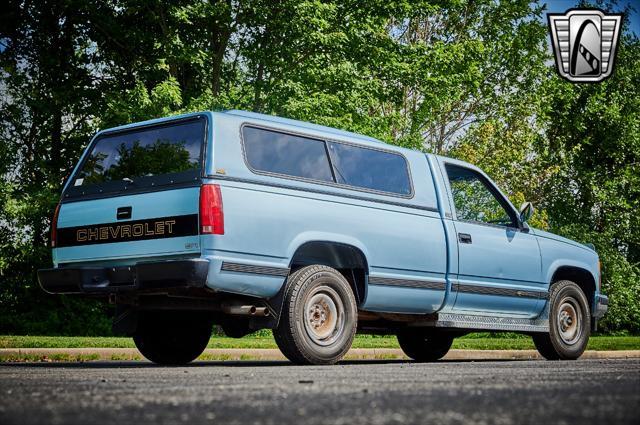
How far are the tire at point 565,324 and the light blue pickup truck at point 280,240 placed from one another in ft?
1.25

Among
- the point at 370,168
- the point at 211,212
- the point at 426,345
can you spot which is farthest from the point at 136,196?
the point at 426,345

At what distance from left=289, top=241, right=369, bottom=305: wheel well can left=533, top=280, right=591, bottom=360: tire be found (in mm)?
2969

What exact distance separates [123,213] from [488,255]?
405cm

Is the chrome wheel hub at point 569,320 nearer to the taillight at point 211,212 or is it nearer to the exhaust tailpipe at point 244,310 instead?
the exhaust tailpipe at point 244,310

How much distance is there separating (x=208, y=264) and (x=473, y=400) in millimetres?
3498

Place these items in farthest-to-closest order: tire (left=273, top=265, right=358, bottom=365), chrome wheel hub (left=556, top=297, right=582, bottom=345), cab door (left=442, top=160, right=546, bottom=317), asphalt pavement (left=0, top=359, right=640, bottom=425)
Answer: chrome wheel hub (left=556, top=297, right=582, bottom=345) → cab door (left=442, top=160, right=546, bottom=317) → tire (left=273, top=265, right=358, bottom=365) → asphalt pavement (left=0, top=359, right=640, bottom=425)

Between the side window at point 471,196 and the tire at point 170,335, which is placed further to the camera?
the side window at point 471,196

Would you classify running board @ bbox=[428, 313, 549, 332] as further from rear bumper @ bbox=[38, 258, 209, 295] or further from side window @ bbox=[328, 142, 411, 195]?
rear bumper @ bbox=[38, 258, 209, 295]

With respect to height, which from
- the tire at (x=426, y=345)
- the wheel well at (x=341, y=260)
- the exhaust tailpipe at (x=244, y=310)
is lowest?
the tire at (x=426, y=345)

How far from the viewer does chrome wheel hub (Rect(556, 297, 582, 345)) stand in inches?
436

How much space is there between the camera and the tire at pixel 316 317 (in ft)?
27.0

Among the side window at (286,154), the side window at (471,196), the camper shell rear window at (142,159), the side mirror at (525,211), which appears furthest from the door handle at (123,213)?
the side mirror at (525,211)

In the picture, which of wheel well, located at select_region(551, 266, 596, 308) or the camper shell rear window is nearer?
the camper shell rear window

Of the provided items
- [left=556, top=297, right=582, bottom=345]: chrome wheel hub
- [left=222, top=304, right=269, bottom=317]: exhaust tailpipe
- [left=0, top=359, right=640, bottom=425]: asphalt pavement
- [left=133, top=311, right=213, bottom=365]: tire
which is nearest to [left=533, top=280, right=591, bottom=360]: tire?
[left=556, top=297, right=582, bottom=345]: chrome wheel hub
